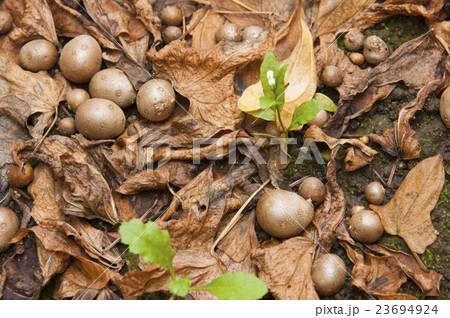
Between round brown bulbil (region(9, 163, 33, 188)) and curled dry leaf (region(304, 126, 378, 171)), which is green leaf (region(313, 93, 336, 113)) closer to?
curled dry leaf (region(304, 126, 378, 171))

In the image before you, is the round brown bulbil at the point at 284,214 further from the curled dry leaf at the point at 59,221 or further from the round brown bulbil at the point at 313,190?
the curled dry leaf at the point at 59,221

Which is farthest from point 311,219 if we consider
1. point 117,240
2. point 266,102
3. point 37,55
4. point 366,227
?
point 37,55

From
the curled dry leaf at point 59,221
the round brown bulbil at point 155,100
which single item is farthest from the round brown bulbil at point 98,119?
the curled dry leaf at point 59,221

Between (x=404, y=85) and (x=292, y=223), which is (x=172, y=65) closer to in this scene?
(x=292, y=223)

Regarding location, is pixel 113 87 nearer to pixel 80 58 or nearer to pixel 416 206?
pixel 80 58

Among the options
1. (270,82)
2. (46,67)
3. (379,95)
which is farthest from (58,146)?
(379,95)
